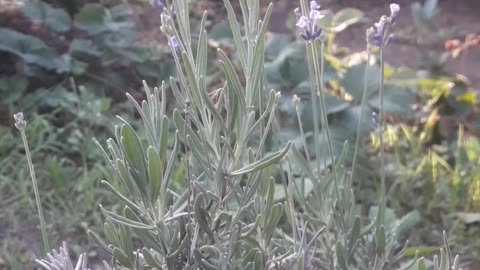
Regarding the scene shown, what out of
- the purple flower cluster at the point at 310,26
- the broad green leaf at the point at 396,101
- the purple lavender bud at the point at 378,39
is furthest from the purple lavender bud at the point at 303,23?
the broad green leaf at the point at 396,101

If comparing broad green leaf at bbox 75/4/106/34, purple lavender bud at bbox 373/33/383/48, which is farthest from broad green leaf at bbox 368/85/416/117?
purple lavender bud at bbox 373/33/383/48

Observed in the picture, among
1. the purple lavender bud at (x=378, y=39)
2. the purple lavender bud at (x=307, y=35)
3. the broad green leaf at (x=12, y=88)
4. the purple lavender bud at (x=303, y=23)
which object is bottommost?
the broad green leaf at (x=12, y=88)

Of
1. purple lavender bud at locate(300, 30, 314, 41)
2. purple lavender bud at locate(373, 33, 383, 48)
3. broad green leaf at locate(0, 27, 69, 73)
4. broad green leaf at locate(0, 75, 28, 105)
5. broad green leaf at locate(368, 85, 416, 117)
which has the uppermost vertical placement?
purple lavender bud at locate(300, 30, 314, 41)

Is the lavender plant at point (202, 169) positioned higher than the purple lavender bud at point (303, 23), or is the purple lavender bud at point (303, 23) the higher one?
the purple lavender bud at point (303, 23)

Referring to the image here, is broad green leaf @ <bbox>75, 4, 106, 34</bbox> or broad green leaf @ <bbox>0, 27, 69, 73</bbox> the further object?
broad green leaf @ <bbox>75, 4, 106, 34</bbox>

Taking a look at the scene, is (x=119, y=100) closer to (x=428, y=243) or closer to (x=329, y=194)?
(x=428, y=243)

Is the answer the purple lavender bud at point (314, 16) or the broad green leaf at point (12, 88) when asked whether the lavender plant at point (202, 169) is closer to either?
the purple lavender bud at point (314, 16)

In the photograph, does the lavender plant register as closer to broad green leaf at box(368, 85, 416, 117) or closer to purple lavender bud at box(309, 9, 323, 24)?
purple lavender bud at box(309, 9, 323, 24)

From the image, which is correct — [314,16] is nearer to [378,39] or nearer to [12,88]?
[378,39]

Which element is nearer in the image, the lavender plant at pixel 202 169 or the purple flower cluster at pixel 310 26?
the lavender plant at pixel 202 169

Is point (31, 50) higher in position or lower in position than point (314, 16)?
lower

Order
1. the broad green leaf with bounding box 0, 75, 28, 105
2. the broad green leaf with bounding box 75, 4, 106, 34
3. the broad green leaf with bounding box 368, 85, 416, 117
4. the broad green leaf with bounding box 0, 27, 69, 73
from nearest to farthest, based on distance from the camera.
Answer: the broad green leaf with bounding box 368, 85, 416, 117
the broad green leaf with bounding box 0, 75, 28, 105
the broad green leaf with bounding box 0, 27, 69, 73
the broad green leaf with bounding box 75, 4, 106, 34

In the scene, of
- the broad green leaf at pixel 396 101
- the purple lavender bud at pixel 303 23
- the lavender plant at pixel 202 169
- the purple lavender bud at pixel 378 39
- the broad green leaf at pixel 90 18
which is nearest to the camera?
the lavender plant at pixel 202 169

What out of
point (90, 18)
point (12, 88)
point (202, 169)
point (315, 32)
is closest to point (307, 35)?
point (315, 32)
